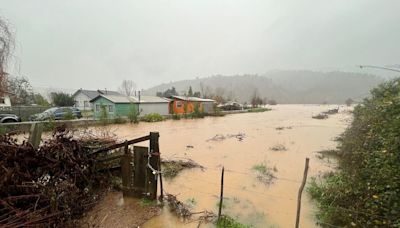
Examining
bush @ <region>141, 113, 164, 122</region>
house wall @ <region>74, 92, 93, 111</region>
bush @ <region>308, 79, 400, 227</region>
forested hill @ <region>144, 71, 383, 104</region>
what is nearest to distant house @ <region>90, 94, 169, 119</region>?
bush @ <region>141, 113, 164, 122</region>

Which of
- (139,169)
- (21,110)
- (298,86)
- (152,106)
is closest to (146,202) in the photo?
(139,169)

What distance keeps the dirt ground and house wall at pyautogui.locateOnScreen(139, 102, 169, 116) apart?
75.3 ft

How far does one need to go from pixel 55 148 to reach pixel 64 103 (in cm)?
3203

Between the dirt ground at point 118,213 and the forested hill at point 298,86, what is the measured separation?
370ft

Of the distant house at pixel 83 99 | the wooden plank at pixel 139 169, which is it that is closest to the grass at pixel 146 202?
the wooden plank at pixel 139 169

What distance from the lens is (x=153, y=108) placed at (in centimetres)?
2958

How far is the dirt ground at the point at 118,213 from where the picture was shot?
443 cm

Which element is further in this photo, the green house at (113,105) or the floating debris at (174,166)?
the green house at (113,105)

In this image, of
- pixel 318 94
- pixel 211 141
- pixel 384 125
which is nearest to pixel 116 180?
pixel 384 125

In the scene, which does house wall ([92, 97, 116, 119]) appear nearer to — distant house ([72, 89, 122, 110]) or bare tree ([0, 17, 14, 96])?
distant house ([72, 89, 122, 110])

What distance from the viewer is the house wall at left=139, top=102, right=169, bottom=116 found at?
92.7 ft

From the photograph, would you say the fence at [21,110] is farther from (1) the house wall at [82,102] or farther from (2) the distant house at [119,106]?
(1) the house wall at [82,102]

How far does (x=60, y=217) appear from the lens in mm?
3912

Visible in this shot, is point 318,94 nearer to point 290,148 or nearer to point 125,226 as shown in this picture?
point 290,148
